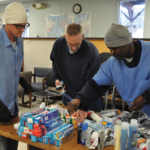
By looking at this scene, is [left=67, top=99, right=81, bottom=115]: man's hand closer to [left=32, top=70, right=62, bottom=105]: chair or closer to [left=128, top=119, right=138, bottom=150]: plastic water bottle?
[left=128, top=119, right=138, bottom=150]: plastic water bottle

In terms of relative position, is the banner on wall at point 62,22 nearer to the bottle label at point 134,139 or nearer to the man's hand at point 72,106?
the man's hand at point 72,106

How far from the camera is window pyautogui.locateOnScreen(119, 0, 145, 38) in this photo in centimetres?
598

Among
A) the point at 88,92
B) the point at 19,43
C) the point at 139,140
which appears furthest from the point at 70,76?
the point at 139,140

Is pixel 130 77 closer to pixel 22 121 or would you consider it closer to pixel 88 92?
pixel 88 92

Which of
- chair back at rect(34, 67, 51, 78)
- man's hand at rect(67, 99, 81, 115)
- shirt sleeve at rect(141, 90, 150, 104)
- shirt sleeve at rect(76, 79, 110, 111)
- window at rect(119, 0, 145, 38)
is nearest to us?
shirt sleeve at rect(141, 90, 150, 104)

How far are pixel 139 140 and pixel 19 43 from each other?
4.74ft

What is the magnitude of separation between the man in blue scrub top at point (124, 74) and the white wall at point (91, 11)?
4823 millimetres

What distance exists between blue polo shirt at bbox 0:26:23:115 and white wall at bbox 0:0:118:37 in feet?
16.1

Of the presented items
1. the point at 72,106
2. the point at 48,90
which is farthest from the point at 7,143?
the point at 48,90

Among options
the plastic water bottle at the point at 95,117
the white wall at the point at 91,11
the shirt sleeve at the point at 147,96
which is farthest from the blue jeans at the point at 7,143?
the white wall at the point at 91,11

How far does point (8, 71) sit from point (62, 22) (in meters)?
5.57

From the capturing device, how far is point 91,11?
21.5 ft

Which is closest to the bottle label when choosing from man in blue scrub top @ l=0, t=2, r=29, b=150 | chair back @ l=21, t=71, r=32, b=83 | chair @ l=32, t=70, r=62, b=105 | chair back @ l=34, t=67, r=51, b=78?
man in blue scrub top @ l=0, t=2, r=29, b=150

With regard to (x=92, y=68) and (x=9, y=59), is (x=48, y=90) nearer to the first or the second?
(x=92, y=68)
